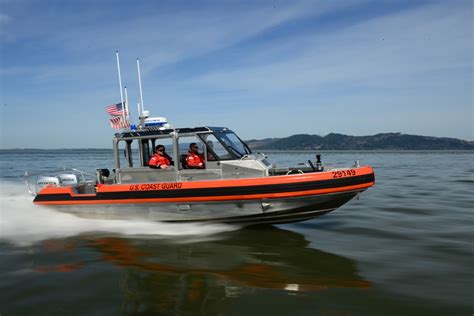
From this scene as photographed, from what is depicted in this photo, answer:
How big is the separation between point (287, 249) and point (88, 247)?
3360mm

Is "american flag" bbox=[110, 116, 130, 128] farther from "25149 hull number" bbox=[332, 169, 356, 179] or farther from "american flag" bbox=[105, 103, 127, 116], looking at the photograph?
"25149 hull number" bbox=[332, 169, 356, 179]

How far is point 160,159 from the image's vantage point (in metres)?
7.40

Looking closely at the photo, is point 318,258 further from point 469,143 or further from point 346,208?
point 469,143

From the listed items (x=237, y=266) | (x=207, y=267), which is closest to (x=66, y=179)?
(x=207, y=267)

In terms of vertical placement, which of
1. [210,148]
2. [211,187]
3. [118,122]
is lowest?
[211,187]

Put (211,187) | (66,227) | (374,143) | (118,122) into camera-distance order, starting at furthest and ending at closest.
Answer: (374,143) < (118,122) < (66,227) < (211,187)

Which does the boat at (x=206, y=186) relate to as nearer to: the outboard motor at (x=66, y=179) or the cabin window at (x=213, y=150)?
the cabin window at (x=213, y=150)

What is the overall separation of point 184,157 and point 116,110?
192 cm

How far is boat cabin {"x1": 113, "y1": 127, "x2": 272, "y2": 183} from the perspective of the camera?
6.98 meters

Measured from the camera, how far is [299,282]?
4.68 metres

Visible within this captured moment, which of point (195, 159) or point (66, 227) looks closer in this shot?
point (195, 159)

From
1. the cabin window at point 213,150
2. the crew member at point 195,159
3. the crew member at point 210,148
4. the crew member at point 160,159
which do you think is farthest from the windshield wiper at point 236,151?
the crew member at point 160,159

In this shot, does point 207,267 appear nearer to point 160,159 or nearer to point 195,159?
point 195,159

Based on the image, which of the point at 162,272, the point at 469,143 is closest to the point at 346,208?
the point at 162,272
